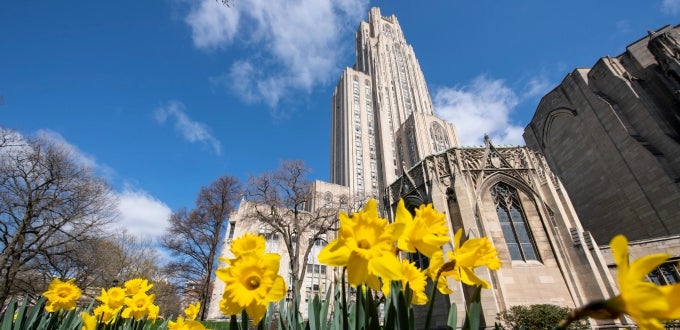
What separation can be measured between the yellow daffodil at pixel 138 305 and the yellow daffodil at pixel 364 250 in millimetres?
2765

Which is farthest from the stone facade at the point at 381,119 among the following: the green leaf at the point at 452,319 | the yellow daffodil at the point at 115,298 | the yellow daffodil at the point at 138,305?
the green leaf at the point at 452,319

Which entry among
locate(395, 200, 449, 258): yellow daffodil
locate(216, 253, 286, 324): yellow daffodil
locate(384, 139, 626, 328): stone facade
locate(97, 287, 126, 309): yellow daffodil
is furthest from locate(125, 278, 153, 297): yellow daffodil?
locate(384, 139, 626, 328): stone facade

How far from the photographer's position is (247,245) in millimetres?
1684

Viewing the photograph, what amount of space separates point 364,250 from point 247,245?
75 centimetres

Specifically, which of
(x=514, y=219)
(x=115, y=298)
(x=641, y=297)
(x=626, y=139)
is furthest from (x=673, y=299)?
(x=626, y=139)

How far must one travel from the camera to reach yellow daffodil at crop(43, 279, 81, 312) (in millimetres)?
3057

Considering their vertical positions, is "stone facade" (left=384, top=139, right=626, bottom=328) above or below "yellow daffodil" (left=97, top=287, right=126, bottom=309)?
above

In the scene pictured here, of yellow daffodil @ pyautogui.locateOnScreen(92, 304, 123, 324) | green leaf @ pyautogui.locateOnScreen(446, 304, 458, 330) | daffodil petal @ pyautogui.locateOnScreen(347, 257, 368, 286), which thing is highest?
daffodil petal @ pyautogui.locateOnScreen(347, 257, 368, 286)

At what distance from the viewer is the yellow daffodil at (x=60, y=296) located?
3057 mm

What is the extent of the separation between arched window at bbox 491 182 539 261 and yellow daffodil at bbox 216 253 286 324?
1292cm

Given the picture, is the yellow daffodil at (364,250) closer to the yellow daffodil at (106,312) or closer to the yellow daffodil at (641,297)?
the yellow daffodil at (641,297)

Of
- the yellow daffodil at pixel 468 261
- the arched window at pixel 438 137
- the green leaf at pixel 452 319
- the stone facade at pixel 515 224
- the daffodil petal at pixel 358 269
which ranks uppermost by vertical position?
the arched window at pixel 438 137

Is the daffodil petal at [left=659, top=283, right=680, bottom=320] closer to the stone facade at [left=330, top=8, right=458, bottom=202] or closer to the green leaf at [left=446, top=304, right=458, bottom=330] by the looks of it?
the green leaf at [left=446, top=304, right=458, bottom=330]

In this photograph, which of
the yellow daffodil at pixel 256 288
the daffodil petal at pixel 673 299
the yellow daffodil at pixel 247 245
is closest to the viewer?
the daffodil petal at pixel 673 299
